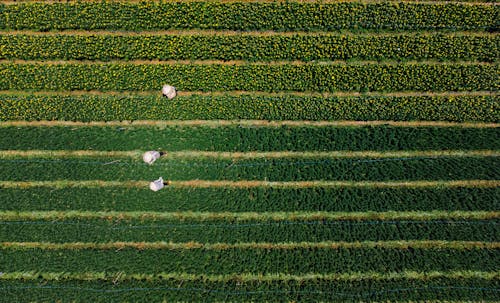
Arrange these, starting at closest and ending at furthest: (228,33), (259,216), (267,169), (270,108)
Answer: (259,216), (267,169), (270,108), (228,33)

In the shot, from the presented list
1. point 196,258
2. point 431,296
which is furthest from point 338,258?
point 196,258

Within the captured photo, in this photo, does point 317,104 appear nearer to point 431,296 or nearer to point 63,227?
point 431,296

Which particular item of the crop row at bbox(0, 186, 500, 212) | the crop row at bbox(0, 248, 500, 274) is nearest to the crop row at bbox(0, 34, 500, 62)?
the crop row at bbox(0, 186, 500, 212)

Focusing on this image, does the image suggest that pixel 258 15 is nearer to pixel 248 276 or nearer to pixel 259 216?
pixel 259 216

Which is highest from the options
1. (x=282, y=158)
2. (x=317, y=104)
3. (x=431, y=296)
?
(x=317, y=104)

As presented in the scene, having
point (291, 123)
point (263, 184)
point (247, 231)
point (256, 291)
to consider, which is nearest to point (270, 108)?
point (291, 123)
